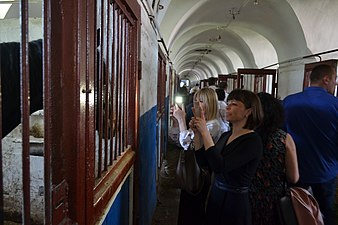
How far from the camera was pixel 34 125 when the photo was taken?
158 centimetres

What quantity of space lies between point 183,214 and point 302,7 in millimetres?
4855

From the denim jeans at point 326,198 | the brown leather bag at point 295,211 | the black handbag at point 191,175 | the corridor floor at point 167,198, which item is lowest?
the corridor floor at point 167,198

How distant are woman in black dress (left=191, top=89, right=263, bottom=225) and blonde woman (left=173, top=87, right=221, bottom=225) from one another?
0.27 meters

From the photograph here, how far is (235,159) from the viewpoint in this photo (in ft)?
5.28

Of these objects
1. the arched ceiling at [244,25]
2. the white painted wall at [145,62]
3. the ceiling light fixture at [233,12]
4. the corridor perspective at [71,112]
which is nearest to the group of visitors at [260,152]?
the corridor perspective at [71,112]

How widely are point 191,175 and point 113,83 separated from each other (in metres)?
0.91

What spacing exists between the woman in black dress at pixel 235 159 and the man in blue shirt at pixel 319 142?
0.95m

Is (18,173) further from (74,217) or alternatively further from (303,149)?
(303,149)

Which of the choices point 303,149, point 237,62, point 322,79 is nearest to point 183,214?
point 303,149

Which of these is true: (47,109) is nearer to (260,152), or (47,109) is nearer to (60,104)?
(60,104)

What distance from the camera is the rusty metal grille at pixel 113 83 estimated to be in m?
1.38

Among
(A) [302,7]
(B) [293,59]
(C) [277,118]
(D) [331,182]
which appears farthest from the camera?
(B) [293,59]

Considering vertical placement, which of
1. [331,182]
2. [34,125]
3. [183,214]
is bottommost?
[183,214]

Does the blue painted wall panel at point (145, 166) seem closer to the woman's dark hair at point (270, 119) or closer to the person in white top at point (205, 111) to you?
the person in white top at point (205, 111)
